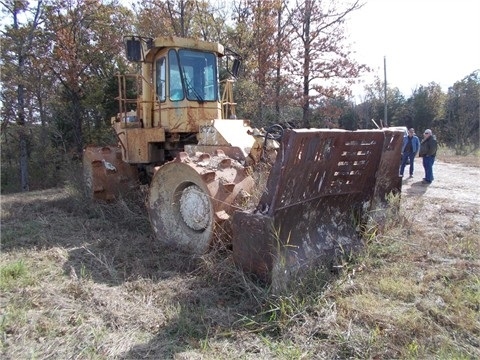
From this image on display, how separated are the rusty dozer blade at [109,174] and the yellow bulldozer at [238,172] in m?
0.02

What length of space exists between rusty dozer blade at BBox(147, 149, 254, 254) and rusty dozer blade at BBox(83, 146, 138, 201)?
8.07ft

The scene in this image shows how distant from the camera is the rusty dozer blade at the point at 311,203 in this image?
3.38m

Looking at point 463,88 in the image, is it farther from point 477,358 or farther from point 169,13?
point 477,358

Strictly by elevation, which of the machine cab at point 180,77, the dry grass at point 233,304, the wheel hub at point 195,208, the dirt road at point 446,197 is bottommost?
the dry grass at point 233,304

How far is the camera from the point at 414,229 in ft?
15.8

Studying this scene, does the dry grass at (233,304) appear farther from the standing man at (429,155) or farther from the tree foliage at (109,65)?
the tree foliage at (109,65)

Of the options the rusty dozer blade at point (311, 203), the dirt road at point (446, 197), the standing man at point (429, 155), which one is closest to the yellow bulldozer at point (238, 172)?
the rusty dozer blade at point (311, 203)

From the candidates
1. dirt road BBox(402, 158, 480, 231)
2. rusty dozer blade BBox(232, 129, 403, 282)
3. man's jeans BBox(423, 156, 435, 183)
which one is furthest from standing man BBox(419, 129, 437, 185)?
rusty dozer blade BBox(232, 129, 403, 282)

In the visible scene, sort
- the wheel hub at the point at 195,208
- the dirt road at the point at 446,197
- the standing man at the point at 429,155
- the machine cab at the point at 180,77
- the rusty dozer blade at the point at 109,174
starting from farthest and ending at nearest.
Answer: the standing man at the point at 429,155
the rusty dozer blade at the point at 109,174
the machine cab at the point at 180,77
the dirt road at the point at 446,197
the wheel hub at the point at 195,208

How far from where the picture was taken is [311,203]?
3799 millimetres

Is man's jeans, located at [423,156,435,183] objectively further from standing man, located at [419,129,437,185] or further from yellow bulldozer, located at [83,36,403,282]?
yellow bulldozer, located at [83,36,403,282]

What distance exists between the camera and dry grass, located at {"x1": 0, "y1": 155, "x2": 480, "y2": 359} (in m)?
2.76

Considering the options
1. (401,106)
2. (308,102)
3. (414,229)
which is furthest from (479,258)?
(401,106)

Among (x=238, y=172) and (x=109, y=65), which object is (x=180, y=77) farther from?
(x=109, y=65)
